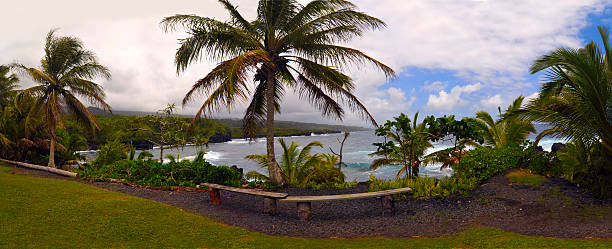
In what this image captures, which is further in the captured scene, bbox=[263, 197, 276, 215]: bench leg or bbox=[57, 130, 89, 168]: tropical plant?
bbox=[57, 130, 89, 168]: tropical plant

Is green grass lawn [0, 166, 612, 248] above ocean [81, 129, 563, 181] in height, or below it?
above

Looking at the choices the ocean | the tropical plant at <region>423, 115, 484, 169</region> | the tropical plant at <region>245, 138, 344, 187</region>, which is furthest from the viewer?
the ocean

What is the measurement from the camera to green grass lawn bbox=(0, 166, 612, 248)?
4438 millimetres

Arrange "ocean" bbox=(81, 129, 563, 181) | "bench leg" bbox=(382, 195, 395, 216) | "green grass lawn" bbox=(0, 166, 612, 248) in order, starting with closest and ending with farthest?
"green grass lawn" bbox=(0, 166, 612, 248)
"bench leg" bbox=(382, 195, 395, 216)
"ocean" bbox=(81, 129, 563, 181)

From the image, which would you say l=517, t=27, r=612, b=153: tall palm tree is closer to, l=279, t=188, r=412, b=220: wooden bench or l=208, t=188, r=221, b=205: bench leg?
l=279, t=188, r=412, b=220: wooden bench

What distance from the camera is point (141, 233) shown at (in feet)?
16.0

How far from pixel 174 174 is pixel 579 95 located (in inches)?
406

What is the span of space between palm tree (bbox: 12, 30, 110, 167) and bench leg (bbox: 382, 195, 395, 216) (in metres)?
13.8

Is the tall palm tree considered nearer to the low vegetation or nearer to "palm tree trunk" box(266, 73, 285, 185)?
"palm tree trunk" box(266, 73, 285, 185)

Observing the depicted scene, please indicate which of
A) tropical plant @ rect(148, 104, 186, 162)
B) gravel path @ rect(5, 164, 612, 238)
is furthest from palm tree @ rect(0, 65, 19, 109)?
gravel path @ rect(5, 164, 612, 238)

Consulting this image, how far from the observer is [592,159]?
22.7ft

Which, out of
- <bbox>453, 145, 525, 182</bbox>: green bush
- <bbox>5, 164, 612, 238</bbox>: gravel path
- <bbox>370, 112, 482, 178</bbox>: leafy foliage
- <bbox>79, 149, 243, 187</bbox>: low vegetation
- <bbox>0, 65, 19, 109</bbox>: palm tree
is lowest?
<bbox>5, 164, 612, 238</bbox>: gravel path

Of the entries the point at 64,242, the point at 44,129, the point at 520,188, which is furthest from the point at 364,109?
the point at 44,129

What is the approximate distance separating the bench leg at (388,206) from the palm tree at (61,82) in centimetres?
1376
